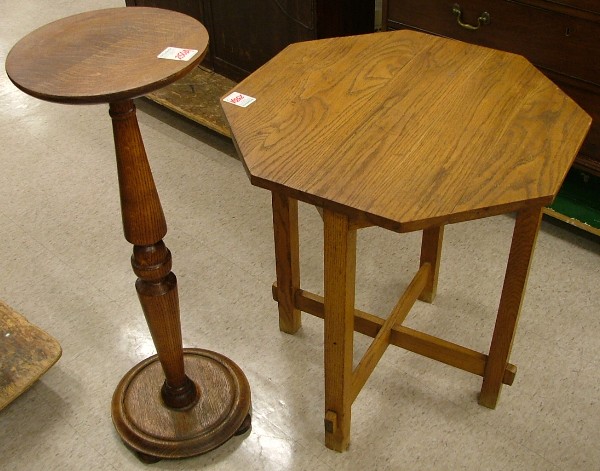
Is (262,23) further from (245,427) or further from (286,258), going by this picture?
Answer: (245,427)

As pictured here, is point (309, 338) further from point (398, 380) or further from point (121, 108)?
point (121, 108)

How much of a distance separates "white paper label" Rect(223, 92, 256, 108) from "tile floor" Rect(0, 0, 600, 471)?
90 cm

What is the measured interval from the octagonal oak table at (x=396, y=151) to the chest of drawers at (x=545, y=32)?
51 cm

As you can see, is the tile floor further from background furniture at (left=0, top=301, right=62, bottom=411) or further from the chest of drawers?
the chest of drawers

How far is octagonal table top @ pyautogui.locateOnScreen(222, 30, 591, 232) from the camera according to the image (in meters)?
1.43

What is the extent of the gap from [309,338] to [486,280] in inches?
27.1

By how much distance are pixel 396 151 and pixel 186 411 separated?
99 centimetres

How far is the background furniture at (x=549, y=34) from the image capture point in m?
2.30

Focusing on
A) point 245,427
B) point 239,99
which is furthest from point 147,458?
point 239,99

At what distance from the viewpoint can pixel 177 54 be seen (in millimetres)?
1464

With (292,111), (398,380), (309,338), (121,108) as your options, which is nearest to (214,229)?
(309,338)

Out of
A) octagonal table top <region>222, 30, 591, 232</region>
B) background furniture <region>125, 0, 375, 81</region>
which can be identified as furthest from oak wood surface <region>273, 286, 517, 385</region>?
background furniture <region>125, 0, 375, 81</region>

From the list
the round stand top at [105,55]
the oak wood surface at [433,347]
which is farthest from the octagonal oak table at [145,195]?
the oak wood surface at [433,347]

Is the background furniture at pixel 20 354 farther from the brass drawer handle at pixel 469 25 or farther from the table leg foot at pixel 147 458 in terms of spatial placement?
the brass drawer handle at pixel 469 25
